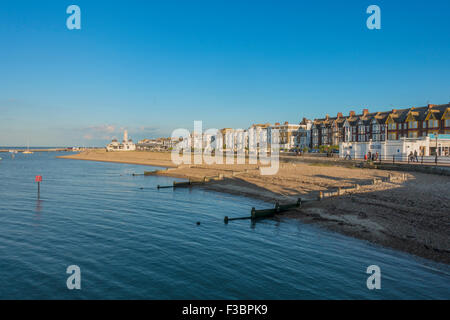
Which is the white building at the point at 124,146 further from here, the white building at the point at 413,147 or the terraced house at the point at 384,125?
the white building at the point at 413,147

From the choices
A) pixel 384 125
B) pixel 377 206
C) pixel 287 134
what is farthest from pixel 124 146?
pixel 377 206

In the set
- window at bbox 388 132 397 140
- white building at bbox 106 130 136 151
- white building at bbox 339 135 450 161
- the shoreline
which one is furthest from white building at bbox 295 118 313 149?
white building at bbox 106 130 136 151

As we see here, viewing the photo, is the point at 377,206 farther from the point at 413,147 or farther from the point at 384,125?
the point at 384,125

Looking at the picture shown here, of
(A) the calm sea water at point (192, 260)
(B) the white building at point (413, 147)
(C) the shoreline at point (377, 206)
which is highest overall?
(B) the white building at point (413, 147)

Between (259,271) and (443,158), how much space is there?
46.9 meters

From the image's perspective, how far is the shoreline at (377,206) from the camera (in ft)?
55.9

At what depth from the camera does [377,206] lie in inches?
947

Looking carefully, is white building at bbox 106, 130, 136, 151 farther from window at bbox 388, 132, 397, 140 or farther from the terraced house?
window at bbox 388, 132, 397, 140

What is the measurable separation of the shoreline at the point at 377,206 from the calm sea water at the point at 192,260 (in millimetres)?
1591

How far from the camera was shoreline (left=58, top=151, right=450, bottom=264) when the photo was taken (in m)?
17.0

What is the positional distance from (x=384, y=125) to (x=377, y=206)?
244 feet

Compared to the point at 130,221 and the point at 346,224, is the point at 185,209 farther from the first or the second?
the point at 346,224

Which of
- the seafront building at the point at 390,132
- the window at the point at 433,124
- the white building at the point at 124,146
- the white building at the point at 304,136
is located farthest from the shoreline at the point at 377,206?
the white building at the point at 124,146

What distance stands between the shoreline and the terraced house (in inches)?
1492
